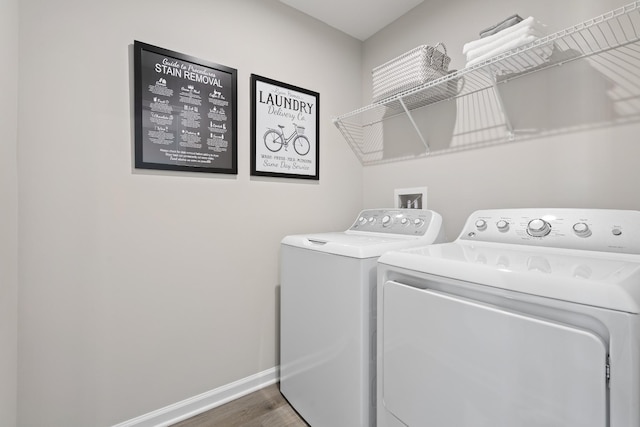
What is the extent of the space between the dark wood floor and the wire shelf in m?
1.66

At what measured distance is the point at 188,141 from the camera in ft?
4.94

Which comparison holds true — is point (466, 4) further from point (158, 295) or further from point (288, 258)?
point (158, 295)

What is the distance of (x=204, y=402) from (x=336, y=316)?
936mm

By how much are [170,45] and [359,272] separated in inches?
55.9

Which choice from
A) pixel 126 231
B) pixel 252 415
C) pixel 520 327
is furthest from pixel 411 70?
pixel 252 415

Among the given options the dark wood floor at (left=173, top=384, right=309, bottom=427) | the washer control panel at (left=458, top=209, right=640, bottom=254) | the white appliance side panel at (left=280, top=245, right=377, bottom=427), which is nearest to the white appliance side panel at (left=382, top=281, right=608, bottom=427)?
the white appliance side panel at (left=280, top=245, right=377, bottom=427)

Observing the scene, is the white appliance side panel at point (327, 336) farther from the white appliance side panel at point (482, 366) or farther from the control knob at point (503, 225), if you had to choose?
the control knob at point (503, 225)

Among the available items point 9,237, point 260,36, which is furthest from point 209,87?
point 9,237

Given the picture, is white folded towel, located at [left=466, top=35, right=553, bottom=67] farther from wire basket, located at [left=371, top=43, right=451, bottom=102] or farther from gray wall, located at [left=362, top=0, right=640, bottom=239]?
wire basket, located at [left=371, top=43, right=451, bottom=102]

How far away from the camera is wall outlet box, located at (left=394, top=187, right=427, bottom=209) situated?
6.09ft

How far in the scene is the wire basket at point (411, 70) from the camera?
152cm

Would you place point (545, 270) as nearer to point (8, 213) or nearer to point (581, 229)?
point (581, 229)

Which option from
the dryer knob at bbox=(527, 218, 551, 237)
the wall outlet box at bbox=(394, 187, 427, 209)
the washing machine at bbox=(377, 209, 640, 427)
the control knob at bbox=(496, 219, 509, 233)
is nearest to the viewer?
the washing machine at bbox=(377, 209, 640, 427)

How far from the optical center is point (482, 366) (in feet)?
2.60
